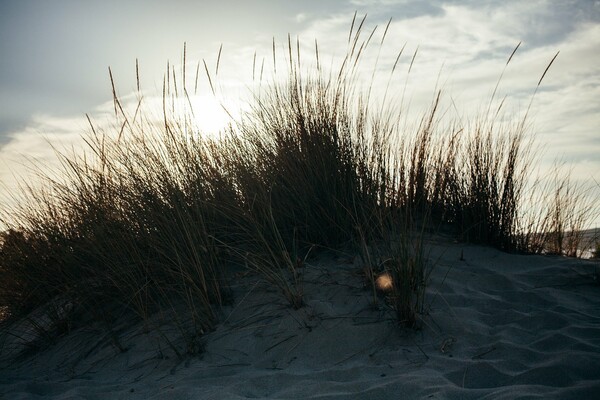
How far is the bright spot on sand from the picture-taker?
2727 millimetres

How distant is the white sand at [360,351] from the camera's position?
2.06m

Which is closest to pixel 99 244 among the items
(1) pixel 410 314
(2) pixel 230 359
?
(2) pixel 230 359

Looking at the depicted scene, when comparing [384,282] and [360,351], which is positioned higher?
[384,282]

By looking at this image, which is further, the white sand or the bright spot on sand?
the bright spot on sand

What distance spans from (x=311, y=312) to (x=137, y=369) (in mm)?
975

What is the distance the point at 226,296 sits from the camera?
297cm

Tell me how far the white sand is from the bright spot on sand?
84 millimetres

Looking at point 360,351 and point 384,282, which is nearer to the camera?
point 360,351

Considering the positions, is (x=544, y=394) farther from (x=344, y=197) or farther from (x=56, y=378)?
(x=56, y=378)

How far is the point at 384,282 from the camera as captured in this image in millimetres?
2768

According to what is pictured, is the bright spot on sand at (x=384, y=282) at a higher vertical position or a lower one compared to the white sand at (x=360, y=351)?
higher

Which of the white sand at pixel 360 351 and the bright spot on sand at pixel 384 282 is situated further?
→ the bright spot on sand at pixel 384 282

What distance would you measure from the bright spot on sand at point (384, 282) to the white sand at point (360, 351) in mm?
84

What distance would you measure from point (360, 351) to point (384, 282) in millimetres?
469
